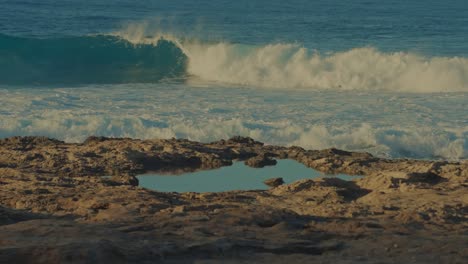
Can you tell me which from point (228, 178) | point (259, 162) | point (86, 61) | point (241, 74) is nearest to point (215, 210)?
point (228, 178)

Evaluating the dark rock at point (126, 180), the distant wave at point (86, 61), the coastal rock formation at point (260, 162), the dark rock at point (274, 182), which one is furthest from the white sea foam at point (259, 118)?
the dark rock at point (126, 180)

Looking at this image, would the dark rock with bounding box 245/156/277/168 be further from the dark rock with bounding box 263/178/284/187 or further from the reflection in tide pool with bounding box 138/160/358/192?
the dark rock with bounding box 263/178/284/187

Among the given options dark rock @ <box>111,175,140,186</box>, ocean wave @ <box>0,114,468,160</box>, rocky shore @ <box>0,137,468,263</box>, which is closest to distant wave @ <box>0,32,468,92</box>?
ocean wave @ <box>0,114,468,160</box>

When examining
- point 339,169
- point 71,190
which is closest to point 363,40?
point 339,169

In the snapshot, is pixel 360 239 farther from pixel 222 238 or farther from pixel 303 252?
pixel 222 238

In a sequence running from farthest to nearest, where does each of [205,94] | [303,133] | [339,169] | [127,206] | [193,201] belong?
1. [205,94]
2. [303,133]
3. [339,169]
4. [193,201]
5. [127,206]

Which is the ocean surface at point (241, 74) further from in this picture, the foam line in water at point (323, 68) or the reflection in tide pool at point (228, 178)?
the reflection in tide pool at point (228, 178)
